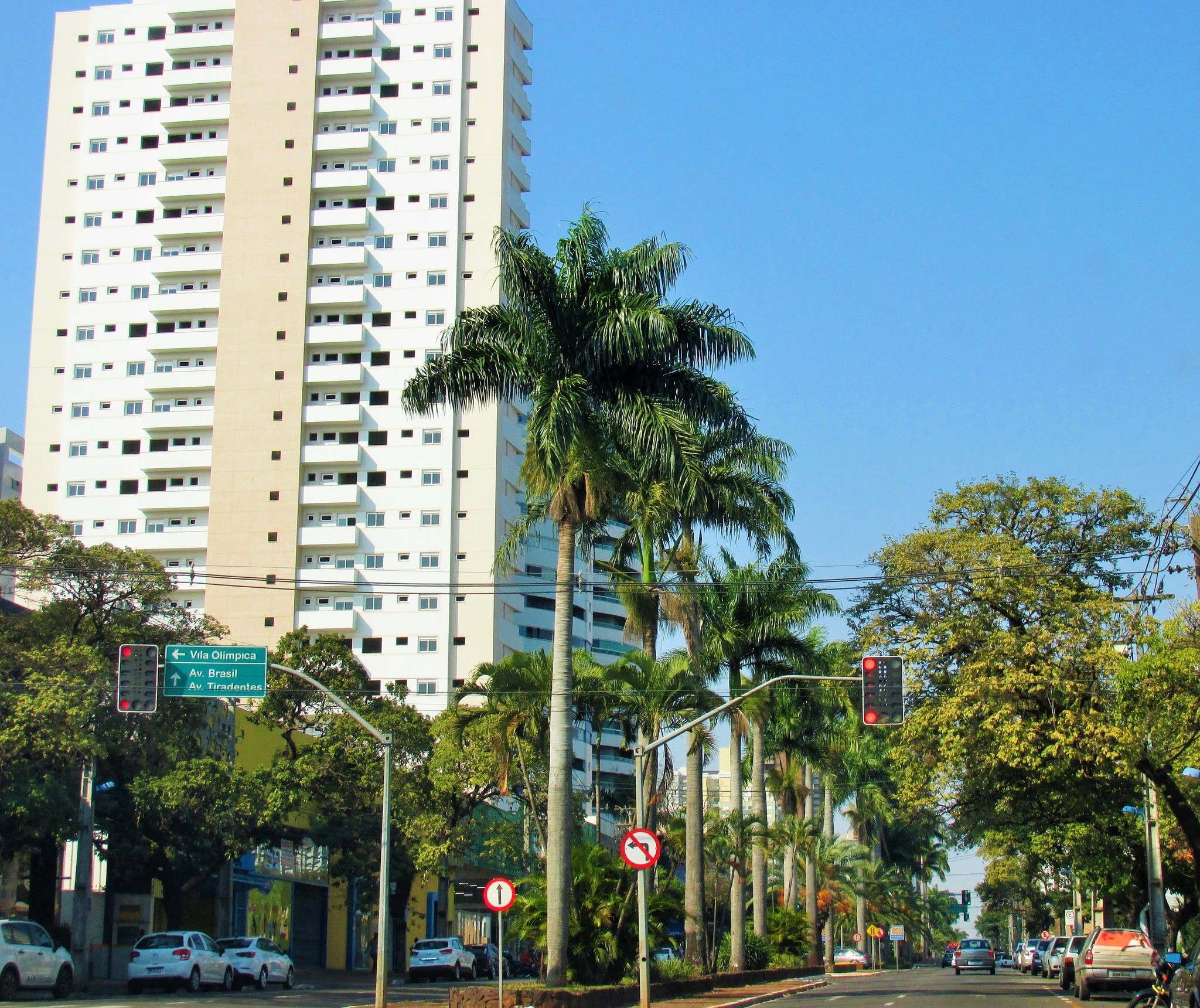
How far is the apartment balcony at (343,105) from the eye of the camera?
93688 millimetres

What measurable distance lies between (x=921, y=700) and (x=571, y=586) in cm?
1149

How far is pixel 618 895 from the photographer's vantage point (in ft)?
103

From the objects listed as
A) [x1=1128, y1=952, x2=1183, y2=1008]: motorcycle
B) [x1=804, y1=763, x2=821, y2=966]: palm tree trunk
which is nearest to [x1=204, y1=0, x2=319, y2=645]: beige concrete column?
[x1=804, y1=763, x2=821, y2=966]: palm tree trunk

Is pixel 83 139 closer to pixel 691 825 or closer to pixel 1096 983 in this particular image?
pixel 691 825

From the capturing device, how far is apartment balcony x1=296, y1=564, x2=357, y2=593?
8725 cm

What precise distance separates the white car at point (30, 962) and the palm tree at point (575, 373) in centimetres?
1214

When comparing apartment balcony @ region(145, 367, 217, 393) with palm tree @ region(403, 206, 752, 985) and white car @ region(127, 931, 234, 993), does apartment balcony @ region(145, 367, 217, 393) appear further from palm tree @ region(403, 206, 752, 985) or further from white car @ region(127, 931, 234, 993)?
palm tree @ region(403, 206, 752, 985)

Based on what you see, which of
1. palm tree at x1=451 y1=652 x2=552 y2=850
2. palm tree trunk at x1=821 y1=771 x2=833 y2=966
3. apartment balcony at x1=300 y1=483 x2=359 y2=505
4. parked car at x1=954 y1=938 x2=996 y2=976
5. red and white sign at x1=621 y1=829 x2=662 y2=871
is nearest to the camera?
red and white sign at x1=621 y1=829 x2=662 y2=871

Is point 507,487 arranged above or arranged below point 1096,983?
above

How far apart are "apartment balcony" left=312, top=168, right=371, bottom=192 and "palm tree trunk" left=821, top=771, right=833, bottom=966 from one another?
48038mm

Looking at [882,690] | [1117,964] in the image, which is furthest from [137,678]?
[1117,964]

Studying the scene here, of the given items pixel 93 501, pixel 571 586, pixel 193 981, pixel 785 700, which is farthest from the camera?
pixel 93 501

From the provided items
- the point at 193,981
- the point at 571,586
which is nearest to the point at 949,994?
the point at 571,586

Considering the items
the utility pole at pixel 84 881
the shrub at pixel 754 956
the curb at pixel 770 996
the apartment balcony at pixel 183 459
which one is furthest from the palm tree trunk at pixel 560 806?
the apartment balcony at pixel 183 459
